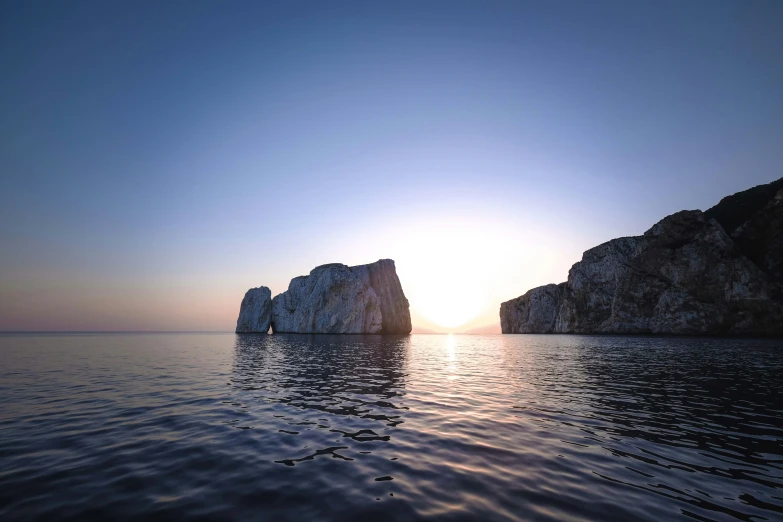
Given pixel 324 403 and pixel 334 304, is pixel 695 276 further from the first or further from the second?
pixel 324 403

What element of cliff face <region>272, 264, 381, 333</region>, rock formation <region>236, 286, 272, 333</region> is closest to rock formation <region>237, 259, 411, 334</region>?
cliff face <region>272, 264, 381, 333</region>

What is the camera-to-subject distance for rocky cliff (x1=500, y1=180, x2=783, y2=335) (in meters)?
77.1

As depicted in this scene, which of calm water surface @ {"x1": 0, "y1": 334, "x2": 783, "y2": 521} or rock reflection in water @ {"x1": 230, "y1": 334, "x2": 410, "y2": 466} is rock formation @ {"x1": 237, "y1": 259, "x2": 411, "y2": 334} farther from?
calm water surface @ {"x1": 0, "y1": 334, "x2": 783, "y2": 521}

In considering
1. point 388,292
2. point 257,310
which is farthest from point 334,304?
point 257,310

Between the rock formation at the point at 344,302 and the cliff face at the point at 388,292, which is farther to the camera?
the cliff face at the point at 388,292

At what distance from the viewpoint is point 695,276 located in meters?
87.1

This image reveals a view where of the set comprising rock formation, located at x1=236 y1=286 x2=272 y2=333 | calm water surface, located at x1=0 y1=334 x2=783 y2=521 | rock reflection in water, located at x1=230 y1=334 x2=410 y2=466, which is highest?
rock formation, located at x1=236 y1=286 x2=272 y2=333

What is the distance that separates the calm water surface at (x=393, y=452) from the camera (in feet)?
21.6

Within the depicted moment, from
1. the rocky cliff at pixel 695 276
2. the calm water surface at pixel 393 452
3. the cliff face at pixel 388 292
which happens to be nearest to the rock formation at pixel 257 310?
the cliff face at pixel 388 292

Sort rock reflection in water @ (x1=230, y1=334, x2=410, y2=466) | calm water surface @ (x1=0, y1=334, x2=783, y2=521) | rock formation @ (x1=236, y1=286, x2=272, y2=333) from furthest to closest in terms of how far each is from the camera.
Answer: rock formation @ (x1=236, y1=286, x2=272, y2=333), rock reflection in water @ (x1=230, y1=334, x2=410, y2=466), calm water surface @ (x1=0, y1=334, x2=783, y2=521)

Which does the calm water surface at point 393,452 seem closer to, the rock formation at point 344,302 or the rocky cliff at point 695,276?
the rocky cliff at point 695,276

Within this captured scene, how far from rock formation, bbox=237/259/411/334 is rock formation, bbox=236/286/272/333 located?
268 cm

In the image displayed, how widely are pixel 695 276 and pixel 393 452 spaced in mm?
108964

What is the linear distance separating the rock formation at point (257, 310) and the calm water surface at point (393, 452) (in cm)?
11693
